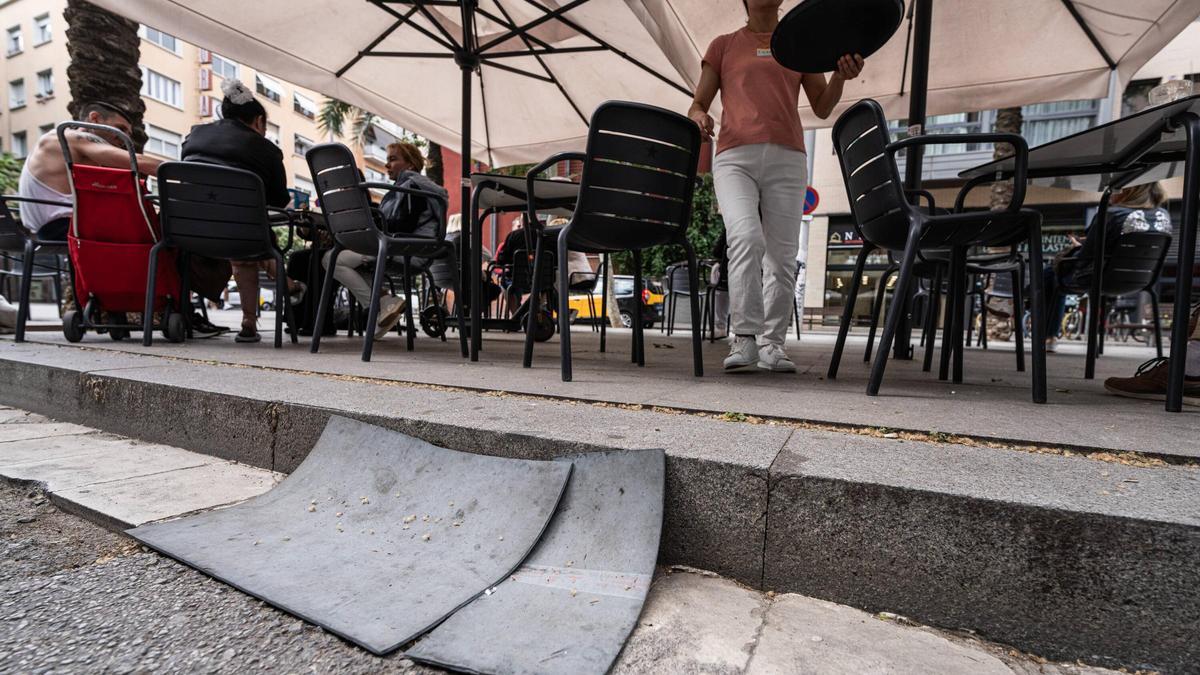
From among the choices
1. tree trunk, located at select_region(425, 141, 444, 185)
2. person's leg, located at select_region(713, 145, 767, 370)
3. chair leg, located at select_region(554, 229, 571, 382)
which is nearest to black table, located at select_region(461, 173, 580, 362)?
chair leg, located at select_region(554, 229, 571, 382)

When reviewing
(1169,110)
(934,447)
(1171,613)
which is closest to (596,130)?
(934,447)

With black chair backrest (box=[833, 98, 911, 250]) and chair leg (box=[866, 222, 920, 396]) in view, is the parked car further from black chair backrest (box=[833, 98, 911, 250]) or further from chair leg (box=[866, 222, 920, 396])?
chair leg (box=[866, 222, 920, 396])

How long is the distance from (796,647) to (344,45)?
588 centimetres

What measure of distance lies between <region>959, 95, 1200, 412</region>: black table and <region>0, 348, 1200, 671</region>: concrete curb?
3.36ft

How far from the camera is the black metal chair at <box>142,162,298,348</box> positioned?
3551 millimetres

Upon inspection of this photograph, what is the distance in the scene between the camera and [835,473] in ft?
3.59

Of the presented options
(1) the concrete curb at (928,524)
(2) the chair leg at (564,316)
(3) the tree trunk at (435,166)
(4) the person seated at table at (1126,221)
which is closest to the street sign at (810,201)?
(4) the person seated at table at (1126,221)

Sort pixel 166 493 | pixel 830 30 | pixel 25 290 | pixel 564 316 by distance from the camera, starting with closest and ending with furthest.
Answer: pixel 166 493 < pixel 830 30 < pixel 564 316 < pixel 25 290

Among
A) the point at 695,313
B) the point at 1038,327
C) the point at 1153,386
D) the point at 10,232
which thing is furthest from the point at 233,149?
the point at 1153,386

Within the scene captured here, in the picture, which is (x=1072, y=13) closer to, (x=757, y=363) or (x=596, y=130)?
(x=757, y=363)

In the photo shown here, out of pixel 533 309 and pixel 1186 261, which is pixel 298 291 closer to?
pixel 533 309

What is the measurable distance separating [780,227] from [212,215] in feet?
11.0

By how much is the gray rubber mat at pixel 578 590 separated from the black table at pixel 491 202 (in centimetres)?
202

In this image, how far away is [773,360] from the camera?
9.89ft
